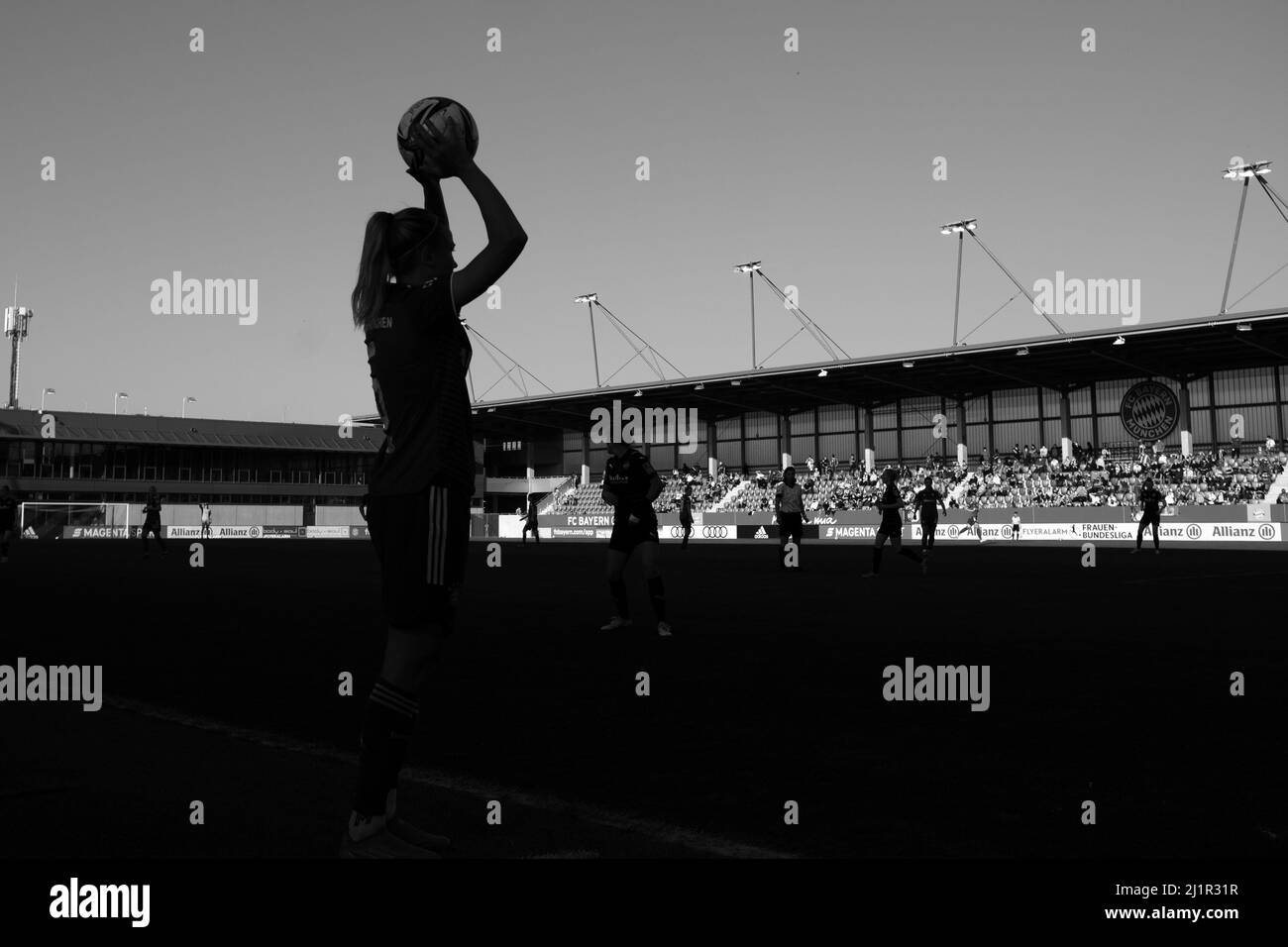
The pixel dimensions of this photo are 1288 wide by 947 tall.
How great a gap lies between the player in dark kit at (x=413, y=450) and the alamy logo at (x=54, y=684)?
3.84 meters

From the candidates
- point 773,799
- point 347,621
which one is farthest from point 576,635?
point 773,799

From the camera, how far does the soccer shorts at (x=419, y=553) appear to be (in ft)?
10.9

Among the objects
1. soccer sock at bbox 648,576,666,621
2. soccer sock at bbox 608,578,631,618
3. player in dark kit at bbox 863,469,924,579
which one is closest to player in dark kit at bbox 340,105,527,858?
soccer sock at bbox 648,576,666,621

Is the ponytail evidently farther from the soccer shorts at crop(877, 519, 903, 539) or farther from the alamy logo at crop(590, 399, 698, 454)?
the alamy logo at crop(590, 399, 698, 454)

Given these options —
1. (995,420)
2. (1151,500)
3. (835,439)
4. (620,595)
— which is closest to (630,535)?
(620,595)

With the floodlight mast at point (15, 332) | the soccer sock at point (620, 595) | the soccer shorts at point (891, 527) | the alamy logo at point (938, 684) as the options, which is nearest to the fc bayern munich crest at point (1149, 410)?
the soccer shorts at point (891, 527)

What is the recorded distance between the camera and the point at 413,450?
339 centimetres

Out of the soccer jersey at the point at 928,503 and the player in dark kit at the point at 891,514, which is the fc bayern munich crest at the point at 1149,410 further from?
the player in dark kit at the point at 891,514

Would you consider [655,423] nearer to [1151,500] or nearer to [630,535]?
[1151,500]

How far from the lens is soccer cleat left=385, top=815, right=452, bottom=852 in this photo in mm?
3324
